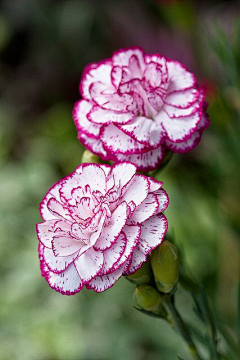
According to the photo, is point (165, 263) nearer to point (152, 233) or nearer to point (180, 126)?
point (152, 233)

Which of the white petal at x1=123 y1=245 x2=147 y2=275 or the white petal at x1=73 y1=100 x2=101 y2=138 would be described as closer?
the white petal at x1=123 y1=245 x2=147 y2=275

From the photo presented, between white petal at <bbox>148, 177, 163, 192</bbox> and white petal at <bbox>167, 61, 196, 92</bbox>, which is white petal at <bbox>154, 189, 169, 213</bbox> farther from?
white petal at <bbox>167, 61, 196, 92</bbox>

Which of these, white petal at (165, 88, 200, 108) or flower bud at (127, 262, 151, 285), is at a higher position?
white petal at (165, 88, 200, 108)

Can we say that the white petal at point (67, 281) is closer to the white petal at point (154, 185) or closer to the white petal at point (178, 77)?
the white petal at point (154, 185)

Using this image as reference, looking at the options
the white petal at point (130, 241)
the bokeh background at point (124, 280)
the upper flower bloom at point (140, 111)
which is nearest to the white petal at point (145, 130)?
the upper flower bloom at point (140, 111)

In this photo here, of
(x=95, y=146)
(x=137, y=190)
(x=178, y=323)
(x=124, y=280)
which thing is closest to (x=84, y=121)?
(x=95, y=146)

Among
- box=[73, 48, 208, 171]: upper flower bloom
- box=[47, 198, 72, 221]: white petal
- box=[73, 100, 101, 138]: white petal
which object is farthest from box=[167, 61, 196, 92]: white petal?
box=[47, 198, 72, 221]: white petal
